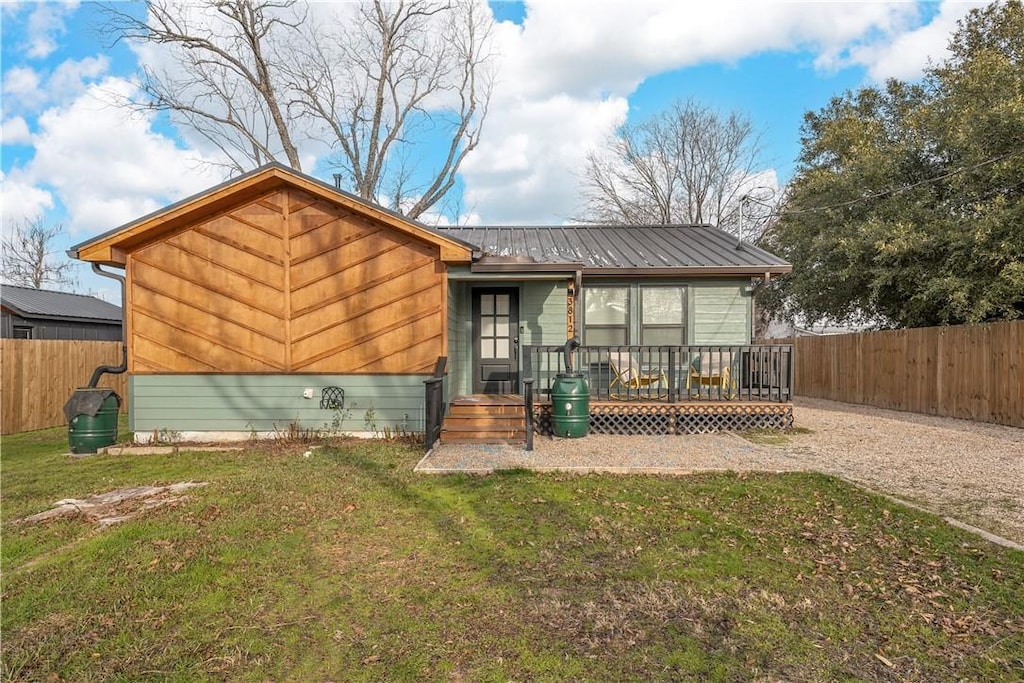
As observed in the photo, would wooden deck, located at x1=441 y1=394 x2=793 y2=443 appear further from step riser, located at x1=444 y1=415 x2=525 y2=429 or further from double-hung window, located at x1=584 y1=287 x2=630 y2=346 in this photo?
double-hung window, located at x1=584 y1=287 x2=630 y2=346

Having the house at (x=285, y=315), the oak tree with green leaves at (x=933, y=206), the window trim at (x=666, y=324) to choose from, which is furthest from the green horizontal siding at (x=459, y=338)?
the oak tree with green leaves at (x=933, y=206)

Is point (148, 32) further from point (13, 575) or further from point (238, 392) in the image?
point (13, 575)

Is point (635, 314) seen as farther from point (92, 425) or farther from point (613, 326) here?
point (92, 425)

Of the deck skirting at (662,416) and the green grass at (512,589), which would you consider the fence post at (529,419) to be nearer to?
the deck skirting at (662,416)

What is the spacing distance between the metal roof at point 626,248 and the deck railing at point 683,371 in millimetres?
1540

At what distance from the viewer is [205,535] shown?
A: 14.1 ft

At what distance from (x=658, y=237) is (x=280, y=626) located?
428 inches

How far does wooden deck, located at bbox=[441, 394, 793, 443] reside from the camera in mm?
8562

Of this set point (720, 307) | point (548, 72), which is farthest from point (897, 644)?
point (548, 72)

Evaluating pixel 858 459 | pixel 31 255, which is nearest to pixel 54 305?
pixel 31 255

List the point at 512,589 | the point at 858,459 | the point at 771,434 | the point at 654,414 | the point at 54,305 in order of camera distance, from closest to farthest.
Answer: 1. the point at 512,589
2. the point at 858,459
3. the point at 771,434
4. the point at 654,414
5. the point at 54,305

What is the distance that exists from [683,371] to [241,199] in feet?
27.0

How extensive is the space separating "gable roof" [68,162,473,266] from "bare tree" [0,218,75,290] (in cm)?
2577

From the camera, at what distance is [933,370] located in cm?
1190
